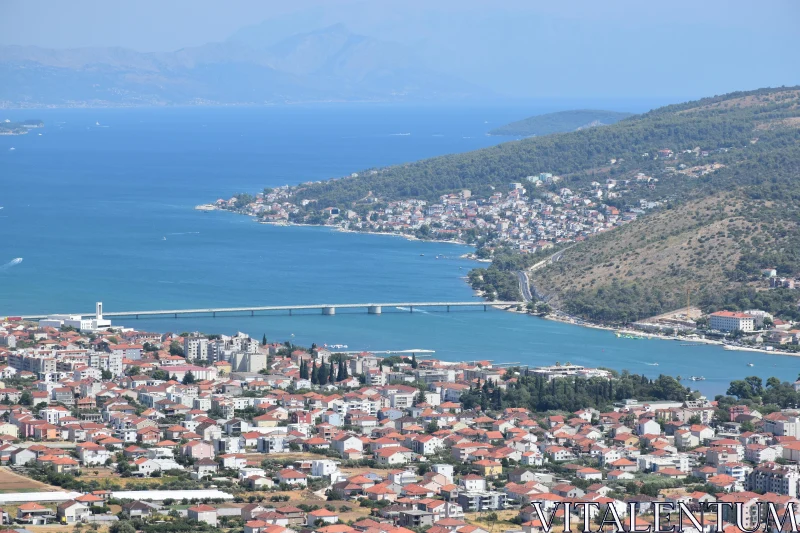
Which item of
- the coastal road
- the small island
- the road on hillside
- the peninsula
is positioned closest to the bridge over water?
the road on hillside

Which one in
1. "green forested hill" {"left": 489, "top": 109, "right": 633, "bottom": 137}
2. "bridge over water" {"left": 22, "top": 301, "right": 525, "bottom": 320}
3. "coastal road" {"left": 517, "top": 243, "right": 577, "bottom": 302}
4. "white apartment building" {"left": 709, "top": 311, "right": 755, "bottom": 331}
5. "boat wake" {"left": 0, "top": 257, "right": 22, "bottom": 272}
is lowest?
"white apartment building" {"left": 709, "top": 311, "right": 755, "bottom": 331}

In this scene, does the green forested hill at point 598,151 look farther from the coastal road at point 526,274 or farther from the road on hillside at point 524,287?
the road on hillside at point 524,287

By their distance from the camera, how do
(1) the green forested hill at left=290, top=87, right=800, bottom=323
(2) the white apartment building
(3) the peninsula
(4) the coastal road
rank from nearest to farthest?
(2) the white apartment building → (1) the green forested hill at left=290, top=87, right=800, bottom=323 → (3) the peninsula → (4) the coastal road

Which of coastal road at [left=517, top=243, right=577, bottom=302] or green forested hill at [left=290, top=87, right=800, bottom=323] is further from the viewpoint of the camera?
coastal road at [left=517, top=243, right=577, bottom=302]

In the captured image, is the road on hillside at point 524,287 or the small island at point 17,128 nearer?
the road on hillside at point 524,287

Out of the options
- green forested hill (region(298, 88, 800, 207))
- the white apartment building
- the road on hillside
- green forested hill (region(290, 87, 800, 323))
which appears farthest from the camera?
green forested hill (region(298, 88, 800, 207))

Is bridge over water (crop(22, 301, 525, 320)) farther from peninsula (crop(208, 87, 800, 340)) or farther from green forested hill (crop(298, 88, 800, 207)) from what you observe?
green forested hill (crop(298, 88, 800, 207))

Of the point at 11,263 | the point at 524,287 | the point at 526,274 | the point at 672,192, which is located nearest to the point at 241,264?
the point at 11,263

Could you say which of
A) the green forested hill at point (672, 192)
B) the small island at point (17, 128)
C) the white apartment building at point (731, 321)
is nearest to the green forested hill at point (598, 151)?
the green forested hill at point (672, 192)
